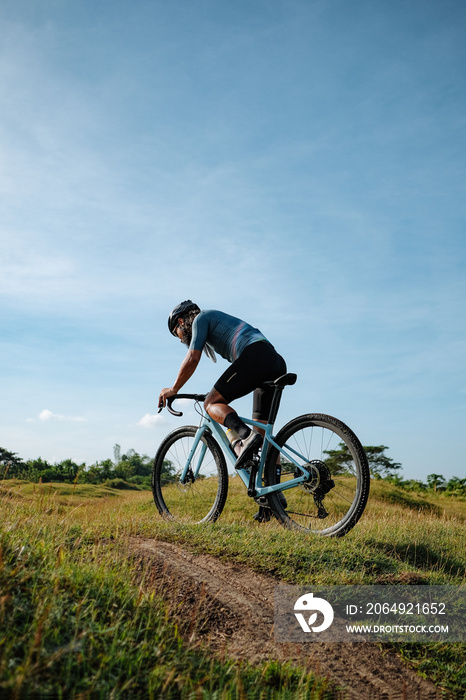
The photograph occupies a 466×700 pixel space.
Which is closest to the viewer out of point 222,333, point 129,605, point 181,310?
point 129,605

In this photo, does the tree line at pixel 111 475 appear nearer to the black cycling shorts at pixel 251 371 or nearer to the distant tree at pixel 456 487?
the distant tree at pixel 456 487

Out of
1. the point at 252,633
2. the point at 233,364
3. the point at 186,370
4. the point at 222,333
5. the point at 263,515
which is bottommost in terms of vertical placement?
the point at 252,633

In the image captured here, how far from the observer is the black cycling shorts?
5730 millimetres

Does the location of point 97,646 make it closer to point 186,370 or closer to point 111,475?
point 186,370

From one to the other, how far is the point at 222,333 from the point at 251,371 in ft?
2.06

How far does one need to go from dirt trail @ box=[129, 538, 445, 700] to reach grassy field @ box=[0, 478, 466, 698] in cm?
19

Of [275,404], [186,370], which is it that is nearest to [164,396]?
[186,370]

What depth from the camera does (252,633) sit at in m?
3.47

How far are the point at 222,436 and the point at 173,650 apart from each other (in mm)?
3413

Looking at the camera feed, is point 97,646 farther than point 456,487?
No

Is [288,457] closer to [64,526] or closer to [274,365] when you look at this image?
[274,365]

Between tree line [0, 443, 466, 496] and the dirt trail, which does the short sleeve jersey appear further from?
tree line [0, 443, 466, 496]

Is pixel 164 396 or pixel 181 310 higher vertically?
pixel 181 310

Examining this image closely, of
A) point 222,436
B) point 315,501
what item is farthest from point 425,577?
point 222,436
